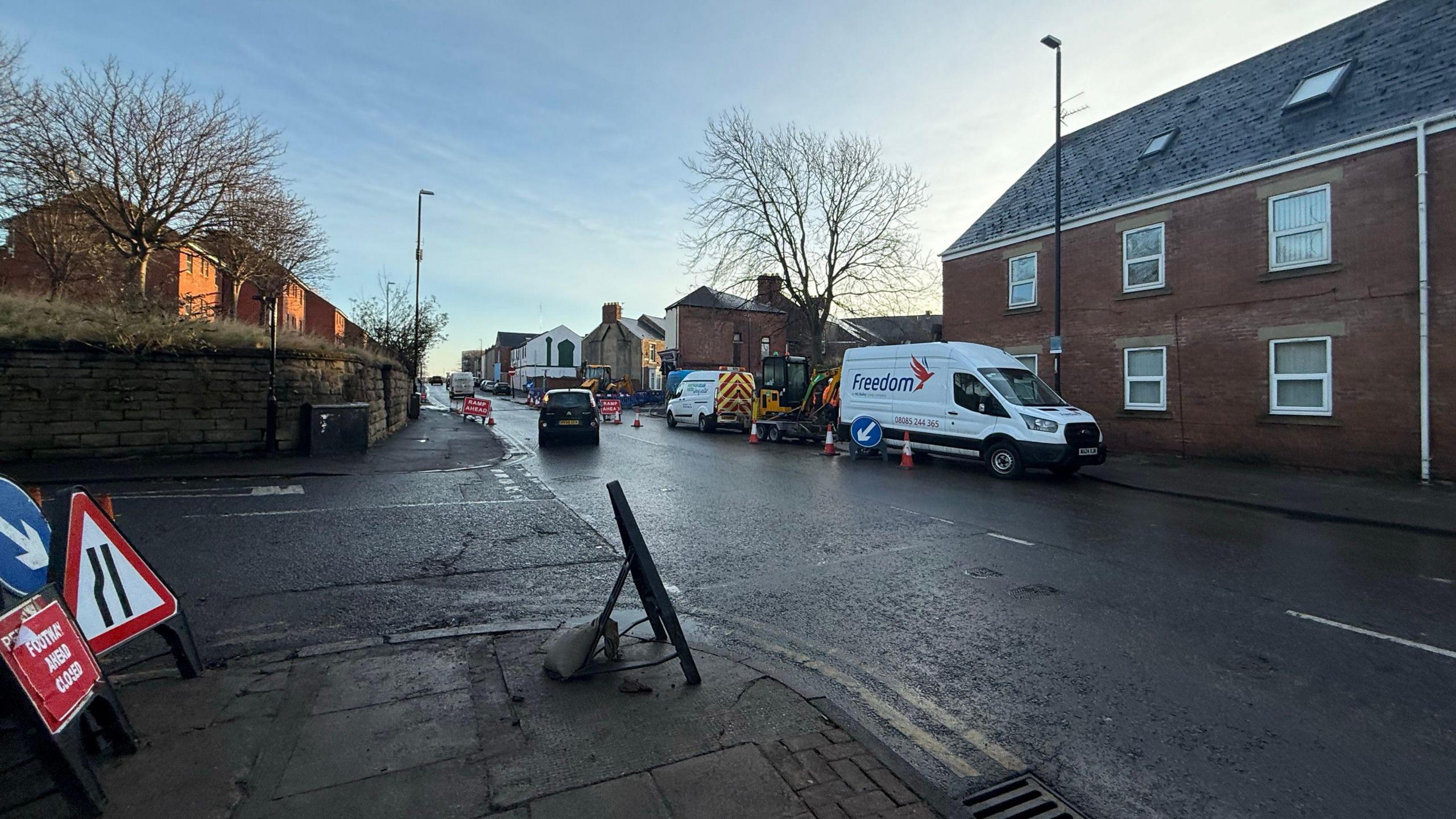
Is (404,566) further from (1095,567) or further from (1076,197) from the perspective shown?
(1076,197)

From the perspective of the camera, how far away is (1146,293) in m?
16.0

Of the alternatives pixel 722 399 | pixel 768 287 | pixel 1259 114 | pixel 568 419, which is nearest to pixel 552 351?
pixel 768 287

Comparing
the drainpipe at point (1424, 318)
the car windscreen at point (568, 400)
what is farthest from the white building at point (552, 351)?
the drainpipe at point (1424, 318)

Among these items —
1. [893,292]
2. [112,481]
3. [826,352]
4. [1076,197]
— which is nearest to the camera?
[112,481]

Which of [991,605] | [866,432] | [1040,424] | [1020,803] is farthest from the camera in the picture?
[866,432]

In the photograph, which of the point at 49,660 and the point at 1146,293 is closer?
the point at 49,660

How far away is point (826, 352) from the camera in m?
55.4

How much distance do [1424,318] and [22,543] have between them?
1717cm

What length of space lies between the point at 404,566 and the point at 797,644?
3.87 meters

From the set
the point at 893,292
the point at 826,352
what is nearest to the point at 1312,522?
the point at 893,292

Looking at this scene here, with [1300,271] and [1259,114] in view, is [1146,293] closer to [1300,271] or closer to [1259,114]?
[1300,271]

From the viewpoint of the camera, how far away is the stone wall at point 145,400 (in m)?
12.0

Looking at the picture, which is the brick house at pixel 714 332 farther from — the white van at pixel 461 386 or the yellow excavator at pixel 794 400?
the yellow excavator at pixel 794 400

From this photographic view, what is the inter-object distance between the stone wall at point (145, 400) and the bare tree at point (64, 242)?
7757 mm
